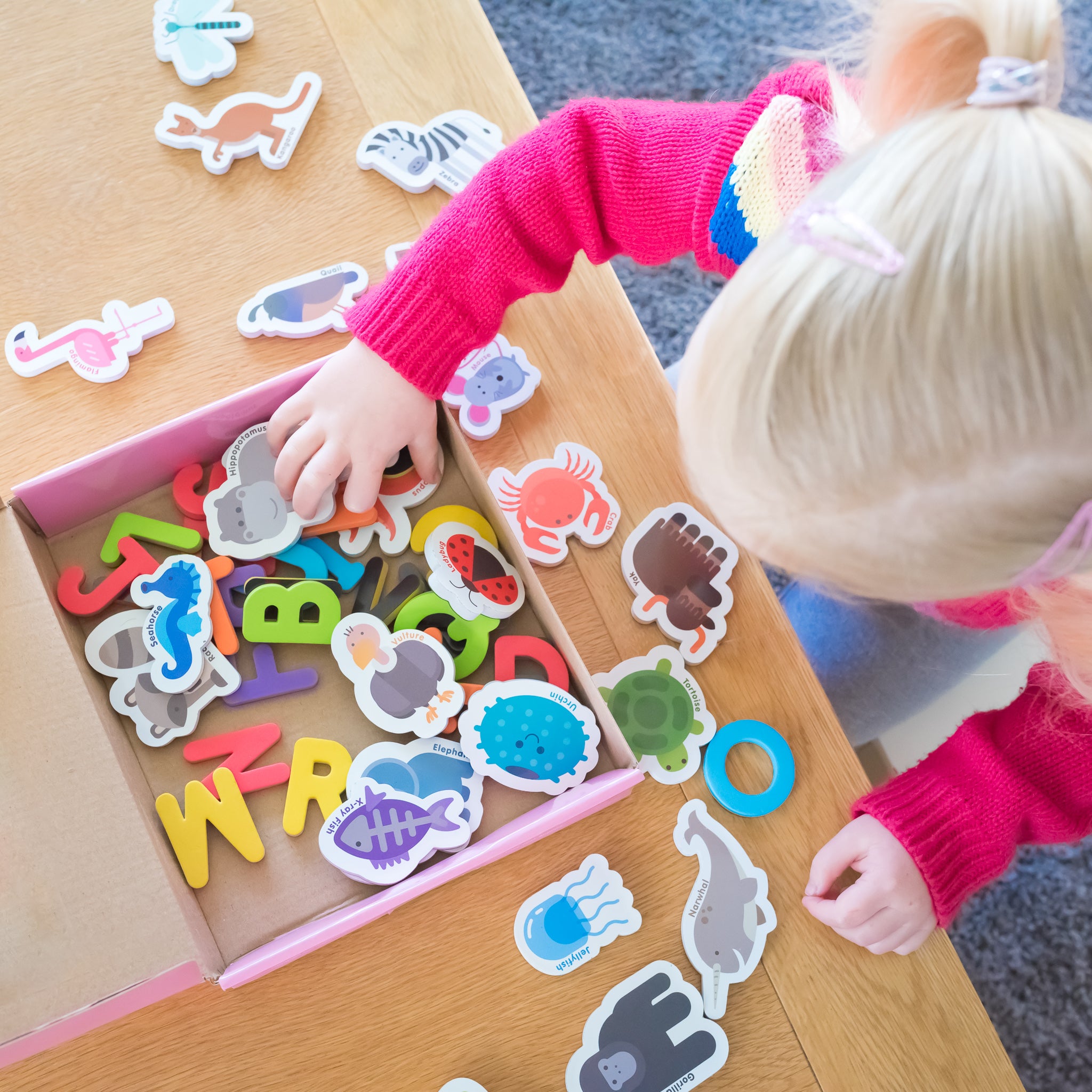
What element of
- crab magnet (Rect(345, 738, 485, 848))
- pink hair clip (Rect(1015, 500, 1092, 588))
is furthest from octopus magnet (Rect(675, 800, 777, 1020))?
pink hair clip (Rect(1015, 500, 1092, 588))

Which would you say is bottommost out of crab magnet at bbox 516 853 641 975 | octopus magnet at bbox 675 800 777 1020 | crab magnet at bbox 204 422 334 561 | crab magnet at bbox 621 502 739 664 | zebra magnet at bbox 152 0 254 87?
octopus magnet at bbox 675 800 777 1020

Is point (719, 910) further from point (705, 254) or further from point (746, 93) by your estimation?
point (746, 93)

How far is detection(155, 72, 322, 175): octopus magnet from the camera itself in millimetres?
612

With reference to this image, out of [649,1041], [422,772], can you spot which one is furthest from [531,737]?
[649,1041]

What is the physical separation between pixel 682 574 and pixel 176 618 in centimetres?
30

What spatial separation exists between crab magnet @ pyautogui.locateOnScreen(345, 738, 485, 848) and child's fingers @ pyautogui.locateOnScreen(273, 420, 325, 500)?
0.15 metres

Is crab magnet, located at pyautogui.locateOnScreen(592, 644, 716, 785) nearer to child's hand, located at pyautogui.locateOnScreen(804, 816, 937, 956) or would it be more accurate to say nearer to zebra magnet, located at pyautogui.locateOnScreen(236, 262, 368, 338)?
child's hand, located at pyautogui.locateOnScreen(804, 816, 937, 956)

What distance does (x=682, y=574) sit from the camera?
1.91 ft

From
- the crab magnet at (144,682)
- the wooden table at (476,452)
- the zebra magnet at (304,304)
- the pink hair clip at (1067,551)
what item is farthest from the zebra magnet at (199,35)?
the pink hair clip at (1067,551)

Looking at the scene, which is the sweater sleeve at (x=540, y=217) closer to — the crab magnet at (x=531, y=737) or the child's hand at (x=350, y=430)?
the child's hand at (x=350, y=430)

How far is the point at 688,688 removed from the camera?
57cm

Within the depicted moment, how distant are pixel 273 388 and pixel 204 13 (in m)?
0.29

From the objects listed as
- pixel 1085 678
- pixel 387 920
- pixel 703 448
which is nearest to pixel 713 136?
pixel 703 448

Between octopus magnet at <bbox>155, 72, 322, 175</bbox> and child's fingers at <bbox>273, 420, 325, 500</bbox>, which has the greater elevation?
octopus magnet at <bbox>155, 72, 322, 175</bbox>
